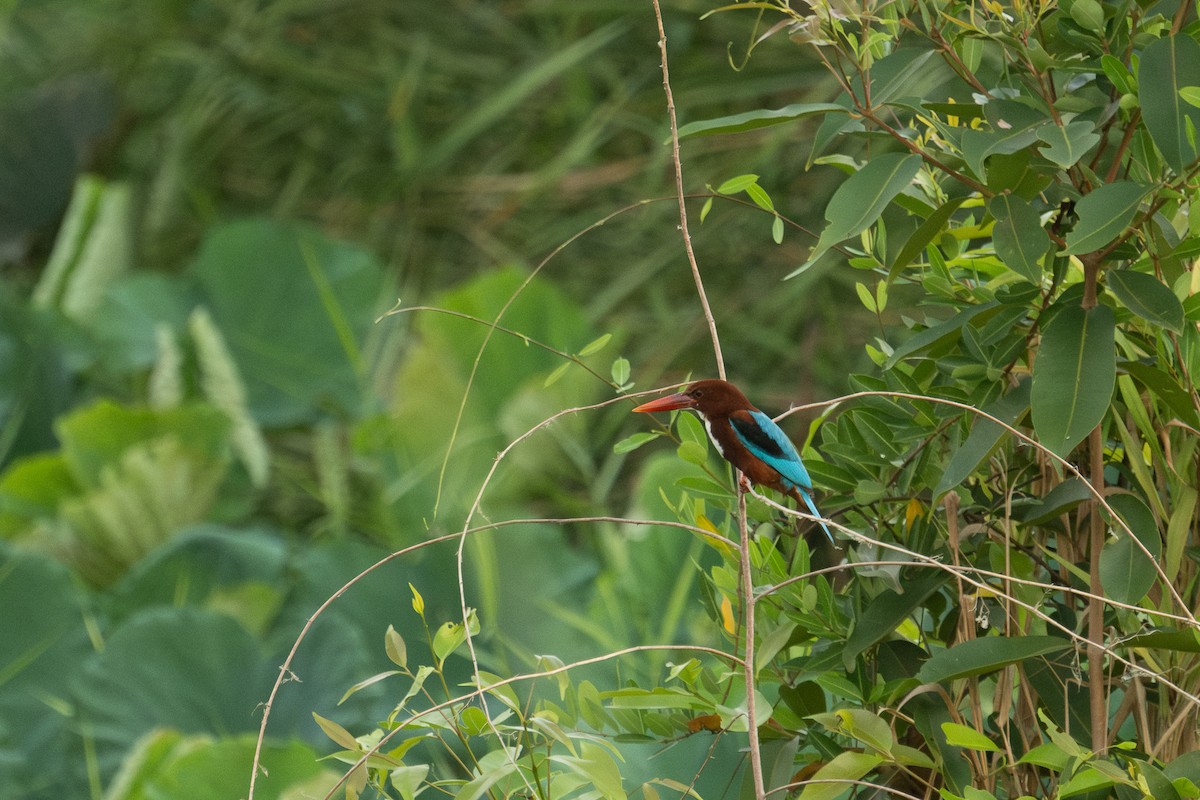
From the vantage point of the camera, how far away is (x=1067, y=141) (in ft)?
0.99

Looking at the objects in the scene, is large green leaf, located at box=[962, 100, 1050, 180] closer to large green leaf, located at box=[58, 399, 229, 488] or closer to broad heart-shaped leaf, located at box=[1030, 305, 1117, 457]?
broad heart-shaped leaf, located at box=[1030, 305, 1117, 457]

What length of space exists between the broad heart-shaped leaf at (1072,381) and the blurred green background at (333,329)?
0.49m

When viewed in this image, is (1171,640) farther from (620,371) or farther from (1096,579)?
(620,371)

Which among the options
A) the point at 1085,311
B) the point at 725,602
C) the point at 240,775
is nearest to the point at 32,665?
the point at 240,775

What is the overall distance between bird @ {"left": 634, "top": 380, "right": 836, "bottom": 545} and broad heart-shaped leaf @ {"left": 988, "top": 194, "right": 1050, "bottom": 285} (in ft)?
0.26

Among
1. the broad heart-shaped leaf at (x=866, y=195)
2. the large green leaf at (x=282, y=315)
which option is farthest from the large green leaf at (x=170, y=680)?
the broad heart-shaped leaf at (x=866, y=195)

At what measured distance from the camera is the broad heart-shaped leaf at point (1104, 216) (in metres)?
0.30

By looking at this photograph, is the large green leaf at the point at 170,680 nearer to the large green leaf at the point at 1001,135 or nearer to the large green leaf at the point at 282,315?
the large green leaf at the point at 282,315

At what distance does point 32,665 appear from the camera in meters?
0.99

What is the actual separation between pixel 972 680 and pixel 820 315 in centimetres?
85

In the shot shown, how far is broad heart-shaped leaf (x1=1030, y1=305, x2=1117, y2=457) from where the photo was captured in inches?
12.1

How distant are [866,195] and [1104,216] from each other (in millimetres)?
57

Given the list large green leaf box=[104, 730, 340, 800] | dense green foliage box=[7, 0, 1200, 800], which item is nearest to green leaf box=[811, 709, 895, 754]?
dense green foliage box=[7, 0, 1200, 800]

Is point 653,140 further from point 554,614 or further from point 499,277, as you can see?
point 554,614
